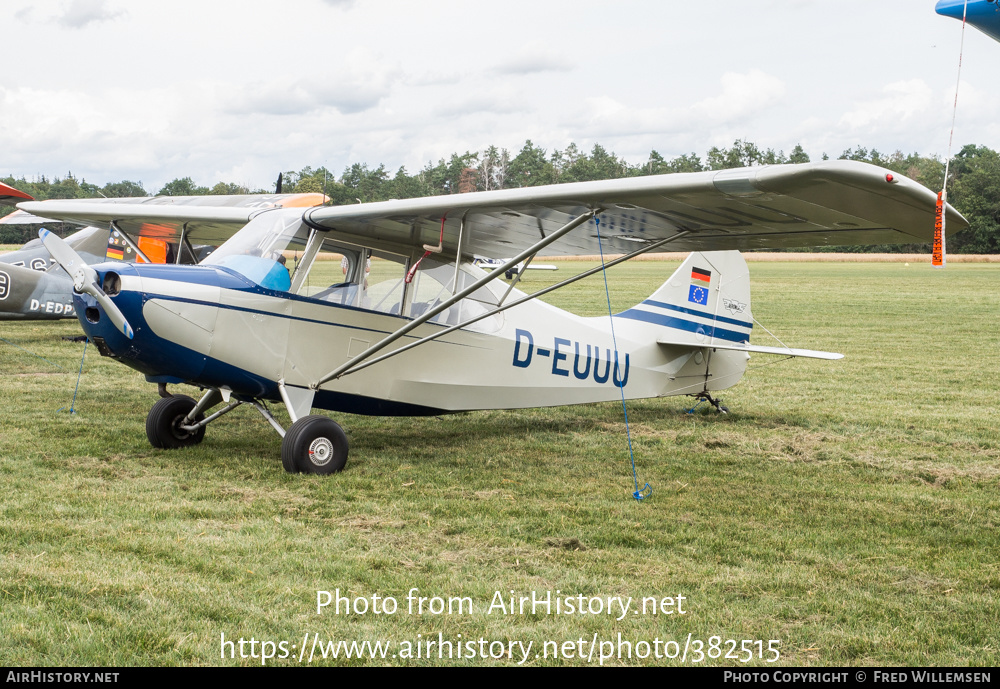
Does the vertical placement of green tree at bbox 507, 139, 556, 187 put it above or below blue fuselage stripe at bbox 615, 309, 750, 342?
above

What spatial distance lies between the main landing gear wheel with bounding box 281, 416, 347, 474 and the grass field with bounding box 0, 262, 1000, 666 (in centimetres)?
20

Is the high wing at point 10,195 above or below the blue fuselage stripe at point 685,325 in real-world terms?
above

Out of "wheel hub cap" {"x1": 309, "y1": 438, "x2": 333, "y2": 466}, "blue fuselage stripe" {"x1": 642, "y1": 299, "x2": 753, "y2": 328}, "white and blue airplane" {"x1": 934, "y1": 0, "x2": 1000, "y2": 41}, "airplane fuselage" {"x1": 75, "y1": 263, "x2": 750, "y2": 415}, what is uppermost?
"white and blue airplane" {"x1": 934, "y1": 0, "x2": 1000, "y2": 41}

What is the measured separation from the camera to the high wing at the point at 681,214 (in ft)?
15.4

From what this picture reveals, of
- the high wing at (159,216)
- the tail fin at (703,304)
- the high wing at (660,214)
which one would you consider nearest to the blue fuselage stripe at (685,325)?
the tail fin at (703,304)

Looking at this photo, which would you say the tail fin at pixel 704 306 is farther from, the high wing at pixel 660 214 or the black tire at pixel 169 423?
the black tire at pixel 169 423

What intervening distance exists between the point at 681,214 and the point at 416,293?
2574mm

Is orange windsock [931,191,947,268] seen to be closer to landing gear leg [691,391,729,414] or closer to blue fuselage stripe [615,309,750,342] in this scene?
blue fuselage stripe [615,309,750,342]

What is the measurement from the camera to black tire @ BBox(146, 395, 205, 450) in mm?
7293

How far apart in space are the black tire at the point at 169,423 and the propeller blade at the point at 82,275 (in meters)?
1.46

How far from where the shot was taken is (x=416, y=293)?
757 cm
